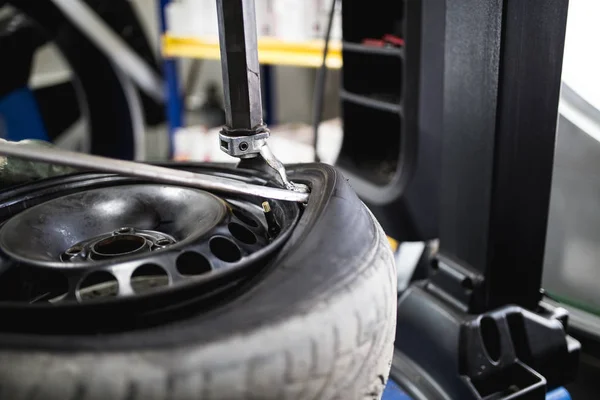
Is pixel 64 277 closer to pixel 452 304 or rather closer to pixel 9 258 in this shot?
pixel 9 258

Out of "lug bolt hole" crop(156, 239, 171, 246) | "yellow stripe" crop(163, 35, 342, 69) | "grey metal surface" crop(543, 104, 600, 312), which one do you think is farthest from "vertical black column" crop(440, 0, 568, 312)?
"yellow stripe" crop(163, 35, 342, 69)

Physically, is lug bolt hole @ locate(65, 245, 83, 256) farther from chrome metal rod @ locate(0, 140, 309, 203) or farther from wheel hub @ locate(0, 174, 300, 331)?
chrome metal rod @ locate(0, 140, 309, 203)

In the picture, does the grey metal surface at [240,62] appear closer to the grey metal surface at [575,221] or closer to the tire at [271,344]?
the tire at [271,344]

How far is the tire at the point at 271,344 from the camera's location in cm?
35

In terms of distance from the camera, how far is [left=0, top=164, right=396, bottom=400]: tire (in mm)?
349

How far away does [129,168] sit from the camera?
45 cm

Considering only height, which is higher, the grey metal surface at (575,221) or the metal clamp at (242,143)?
the metal clamp at (242,143)

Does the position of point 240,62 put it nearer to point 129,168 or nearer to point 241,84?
point 241,84

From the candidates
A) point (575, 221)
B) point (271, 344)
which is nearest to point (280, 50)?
point (575, 221)

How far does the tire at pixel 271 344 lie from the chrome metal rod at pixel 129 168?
1.9 inches

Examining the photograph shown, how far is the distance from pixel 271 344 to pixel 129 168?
177mm

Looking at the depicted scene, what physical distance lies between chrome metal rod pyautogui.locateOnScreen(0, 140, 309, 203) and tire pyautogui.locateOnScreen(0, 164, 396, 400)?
0.05 m

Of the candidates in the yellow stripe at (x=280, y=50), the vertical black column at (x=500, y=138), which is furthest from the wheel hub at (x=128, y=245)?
the yellow stripe at (x=280, y=50)

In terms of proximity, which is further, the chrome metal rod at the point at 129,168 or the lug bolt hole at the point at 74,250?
the lug bolt hole at the point at 74,250
